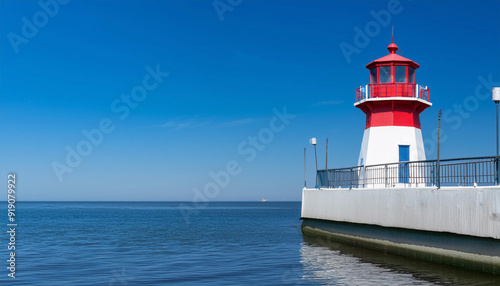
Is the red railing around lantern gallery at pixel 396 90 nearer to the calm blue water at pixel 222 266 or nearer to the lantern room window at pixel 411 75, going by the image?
the lantern room window at pixel 411 75

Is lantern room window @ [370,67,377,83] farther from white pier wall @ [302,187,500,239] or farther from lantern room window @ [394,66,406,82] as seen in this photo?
white pier wall @ [302,187,500,239]

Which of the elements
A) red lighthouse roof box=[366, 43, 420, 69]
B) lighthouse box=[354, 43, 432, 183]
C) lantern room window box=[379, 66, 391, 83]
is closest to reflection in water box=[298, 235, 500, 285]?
lighthouse box=[354, 43, 432, 183]

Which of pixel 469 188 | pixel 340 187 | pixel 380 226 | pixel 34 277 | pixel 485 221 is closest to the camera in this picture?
pixel 485 221

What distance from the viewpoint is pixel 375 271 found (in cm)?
1622

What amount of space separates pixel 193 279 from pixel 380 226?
8.32 meters

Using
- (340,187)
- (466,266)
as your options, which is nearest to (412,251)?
(466,266)

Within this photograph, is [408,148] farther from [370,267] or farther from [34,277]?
[34,277]

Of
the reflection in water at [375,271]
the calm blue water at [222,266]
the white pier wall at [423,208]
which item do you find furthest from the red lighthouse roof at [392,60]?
the reflection in water at [375,271]

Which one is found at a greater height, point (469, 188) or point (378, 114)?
point (378, 114)

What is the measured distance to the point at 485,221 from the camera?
13.9 m

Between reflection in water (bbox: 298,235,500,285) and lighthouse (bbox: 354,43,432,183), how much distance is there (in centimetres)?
633

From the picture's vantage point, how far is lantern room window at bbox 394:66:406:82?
2564cm

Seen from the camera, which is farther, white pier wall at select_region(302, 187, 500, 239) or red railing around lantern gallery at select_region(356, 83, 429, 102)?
red railing around lantern gallery at select_region(356, 83, 429, 102)

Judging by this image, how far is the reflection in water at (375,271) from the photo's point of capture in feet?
46.1
